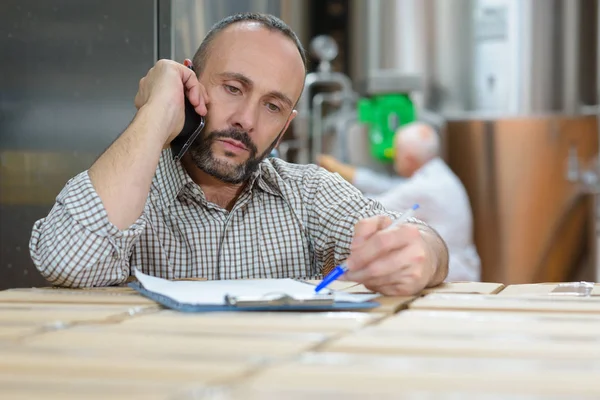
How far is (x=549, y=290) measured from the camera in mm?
1186

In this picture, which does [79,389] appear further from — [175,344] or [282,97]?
[282,97]

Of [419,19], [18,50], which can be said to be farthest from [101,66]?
[419,19]

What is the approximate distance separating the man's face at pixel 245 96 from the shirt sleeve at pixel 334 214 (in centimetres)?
14

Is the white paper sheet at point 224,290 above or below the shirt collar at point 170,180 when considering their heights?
below

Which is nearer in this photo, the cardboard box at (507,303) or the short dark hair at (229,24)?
the cardboard box at (507,303)

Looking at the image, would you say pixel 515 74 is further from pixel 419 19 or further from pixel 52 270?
pixel 52 270

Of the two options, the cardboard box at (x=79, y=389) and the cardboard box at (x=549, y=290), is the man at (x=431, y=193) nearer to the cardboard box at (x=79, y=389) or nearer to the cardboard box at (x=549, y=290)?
the cardboard box at (x=549, y=290)

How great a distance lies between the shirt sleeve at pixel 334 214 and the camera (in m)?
1.63

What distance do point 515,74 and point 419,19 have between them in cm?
59

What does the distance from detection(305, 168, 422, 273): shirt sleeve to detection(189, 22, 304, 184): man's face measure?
138 mm

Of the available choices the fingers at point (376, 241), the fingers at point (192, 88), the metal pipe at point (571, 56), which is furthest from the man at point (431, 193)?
the fingers at point (376, 241)

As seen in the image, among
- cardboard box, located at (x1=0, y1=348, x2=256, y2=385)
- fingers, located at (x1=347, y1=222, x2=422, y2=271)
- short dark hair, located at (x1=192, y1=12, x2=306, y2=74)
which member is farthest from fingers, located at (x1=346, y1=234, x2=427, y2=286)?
short dark hair, located at (x1=192, y1=12, x2=306, y2=74)

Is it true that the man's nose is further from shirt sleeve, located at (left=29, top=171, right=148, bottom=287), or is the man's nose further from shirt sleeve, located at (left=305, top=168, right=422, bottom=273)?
shirt sleeve, located at (left=29, top=171, right=148, bottom=287)

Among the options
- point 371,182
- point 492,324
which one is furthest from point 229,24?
point 371,182
